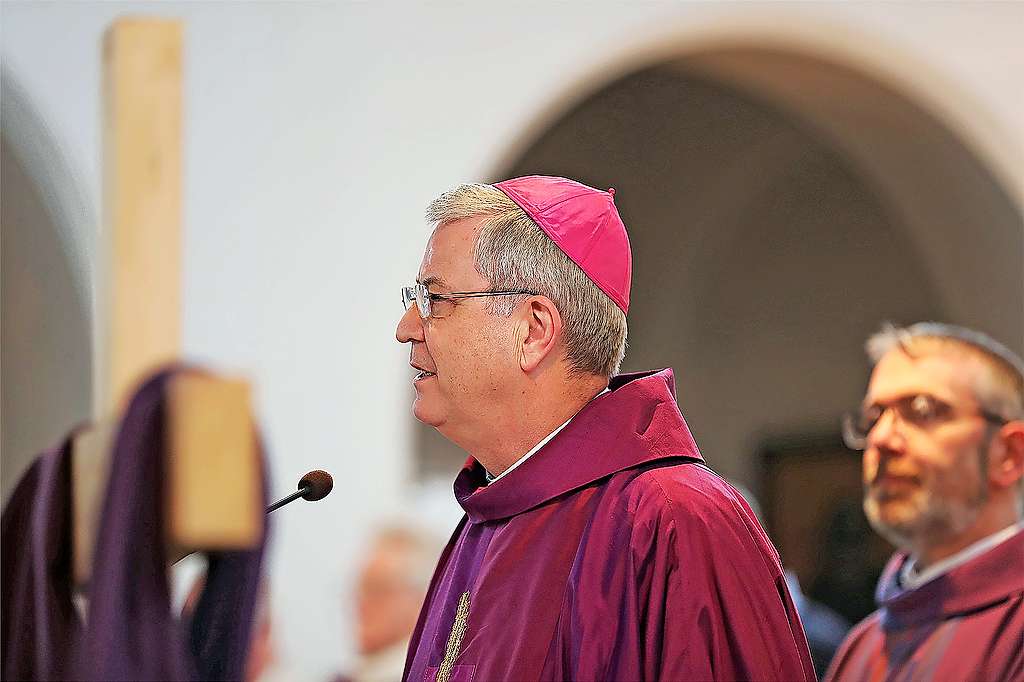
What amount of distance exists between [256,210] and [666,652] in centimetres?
375

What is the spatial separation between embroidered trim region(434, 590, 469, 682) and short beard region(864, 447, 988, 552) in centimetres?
173

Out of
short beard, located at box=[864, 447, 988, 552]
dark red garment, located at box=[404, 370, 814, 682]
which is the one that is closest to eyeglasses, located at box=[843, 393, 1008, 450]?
short beard, located at box=[864, 447, 988, 552]

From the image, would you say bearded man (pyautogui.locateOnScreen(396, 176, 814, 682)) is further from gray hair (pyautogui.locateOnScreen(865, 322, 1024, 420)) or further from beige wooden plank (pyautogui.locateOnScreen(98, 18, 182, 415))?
gray hair (pyautogui.locateOnScreen(865, 322, 1024, 420))

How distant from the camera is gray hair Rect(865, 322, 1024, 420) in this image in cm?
419

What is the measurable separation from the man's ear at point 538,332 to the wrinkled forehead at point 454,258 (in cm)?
10

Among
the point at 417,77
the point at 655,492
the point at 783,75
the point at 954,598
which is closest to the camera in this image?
the point at 655,492

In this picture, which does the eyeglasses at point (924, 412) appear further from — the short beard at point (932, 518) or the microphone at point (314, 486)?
the microphone at point (314, 486)

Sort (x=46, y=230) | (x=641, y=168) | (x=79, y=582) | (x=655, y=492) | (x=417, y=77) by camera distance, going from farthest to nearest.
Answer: (x=641, y=168) < (x=417, y=77) < (x=46, y=230) < (x=79, y=582) < (x=655, y=492)

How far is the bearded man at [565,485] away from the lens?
235cm

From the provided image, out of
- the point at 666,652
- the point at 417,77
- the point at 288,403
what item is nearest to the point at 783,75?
the point at 417,77

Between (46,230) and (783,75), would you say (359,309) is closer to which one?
(46,230)

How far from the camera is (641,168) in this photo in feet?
32.8

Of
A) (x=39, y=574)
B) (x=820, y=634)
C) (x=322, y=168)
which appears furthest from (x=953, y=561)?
(x=322, y=168)

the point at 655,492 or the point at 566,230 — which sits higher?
the point at 566,230
